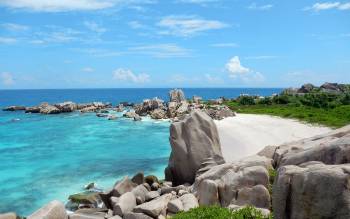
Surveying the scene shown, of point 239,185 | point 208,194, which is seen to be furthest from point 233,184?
point 208,194

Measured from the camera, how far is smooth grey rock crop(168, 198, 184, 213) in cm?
1837

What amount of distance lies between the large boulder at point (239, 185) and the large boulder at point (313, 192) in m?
5.17

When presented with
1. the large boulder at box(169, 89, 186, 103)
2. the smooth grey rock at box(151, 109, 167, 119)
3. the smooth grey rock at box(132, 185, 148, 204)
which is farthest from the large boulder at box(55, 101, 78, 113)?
the smooth grey rock at box(132, 185, 148, 204)

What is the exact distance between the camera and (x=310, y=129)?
4503cm

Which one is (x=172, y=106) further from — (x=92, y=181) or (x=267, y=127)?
(x=92, y=181)

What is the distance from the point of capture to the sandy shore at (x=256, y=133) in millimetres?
36812

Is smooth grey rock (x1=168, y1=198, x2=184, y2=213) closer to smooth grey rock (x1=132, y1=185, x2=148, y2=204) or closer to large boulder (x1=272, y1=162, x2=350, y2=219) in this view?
smooth grey rock (x1=132, y1=185, x2=148, y2=204)

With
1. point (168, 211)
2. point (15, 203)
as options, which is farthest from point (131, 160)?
point (168, 211)

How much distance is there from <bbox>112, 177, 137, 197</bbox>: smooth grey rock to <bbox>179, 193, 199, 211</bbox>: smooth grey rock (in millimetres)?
5137

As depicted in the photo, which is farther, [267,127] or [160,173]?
[267,127]

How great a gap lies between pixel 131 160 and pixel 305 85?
79.5m

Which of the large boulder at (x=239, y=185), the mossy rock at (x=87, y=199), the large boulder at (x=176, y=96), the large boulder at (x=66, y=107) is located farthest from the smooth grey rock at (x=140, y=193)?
the large boulder at (x=66, y=107)

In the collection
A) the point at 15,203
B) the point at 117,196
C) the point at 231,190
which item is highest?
the point at 231,190

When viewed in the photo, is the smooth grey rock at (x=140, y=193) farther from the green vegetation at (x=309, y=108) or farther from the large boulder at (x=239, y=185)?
the green vegetation at (x=309, y=108)
